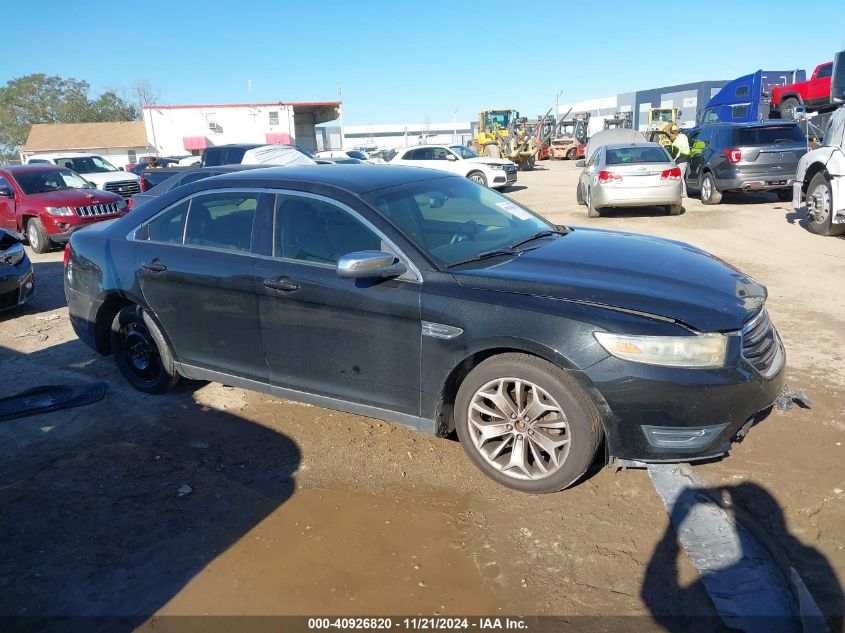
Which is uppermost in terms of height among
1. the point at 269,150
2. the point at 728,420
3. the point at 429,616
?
the point at 269,150

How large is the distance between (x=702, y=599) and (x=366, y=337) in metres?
2.12

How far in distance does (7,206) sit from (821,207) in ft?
49.0

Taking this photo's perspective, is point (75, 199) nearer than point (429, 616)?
No

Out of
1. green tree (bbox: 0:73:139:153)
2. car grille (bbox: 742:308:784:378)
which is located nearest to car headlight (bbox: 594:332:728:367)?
car grille (bbox: 742:308:784:378)

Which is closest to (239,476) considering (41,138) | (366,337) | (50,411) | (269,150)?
(366,337)

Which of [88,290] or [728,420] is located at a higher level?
[88,290]

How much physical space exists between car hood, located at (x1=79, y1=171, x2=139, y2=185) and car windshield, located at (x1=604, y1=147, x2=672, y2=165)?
11.9m

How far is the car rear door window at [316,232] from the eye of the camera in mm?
3920

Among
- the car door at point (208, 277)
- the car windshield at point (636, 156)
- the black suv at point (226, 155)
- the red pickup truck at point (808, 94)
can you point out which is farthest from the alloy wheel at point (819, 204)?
the red pickup truck at point (808, 94)

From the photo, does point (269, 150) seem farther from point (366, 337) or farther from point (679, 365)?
point (679, 365)

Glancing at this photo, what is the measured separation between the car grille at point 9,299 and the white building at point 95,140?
5036 centimetres

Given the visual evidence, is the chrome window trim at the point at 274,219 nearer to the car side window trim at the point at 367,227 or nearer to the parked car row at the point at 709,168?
the car side window trim at the point at 367,227

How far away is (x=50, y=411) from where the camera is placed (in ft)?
16.2

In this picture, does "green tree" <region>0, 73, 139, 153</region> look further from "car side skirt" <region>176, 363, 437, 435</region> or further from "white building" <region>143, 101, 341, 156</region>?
"car side skirt" <region>176, 363, 437, 435</region>
